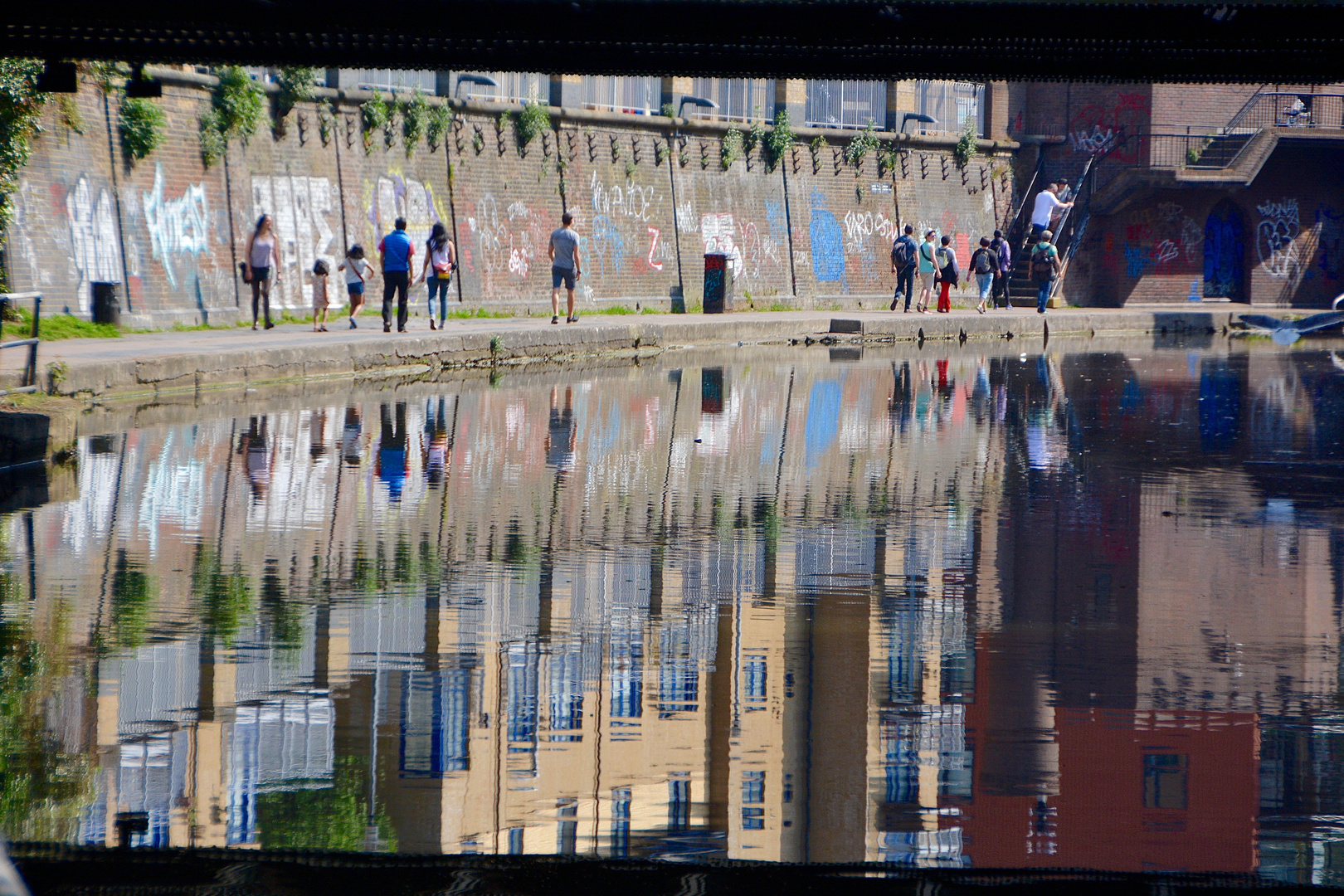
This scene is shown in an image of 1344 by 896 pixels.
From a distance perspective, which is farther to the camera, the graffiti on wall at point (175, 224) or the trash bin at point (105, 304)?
the graffiti on wall at point (175, 224)

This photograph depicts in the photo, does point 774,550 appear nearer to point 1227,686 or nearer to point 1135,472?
point 1227,686

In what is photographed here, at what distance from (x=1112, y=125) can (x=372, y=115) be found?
2411 cm

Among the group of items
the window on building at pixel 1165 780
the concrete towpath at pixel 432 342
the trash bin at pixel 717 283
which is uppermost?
the trash bin at pixel 717 283

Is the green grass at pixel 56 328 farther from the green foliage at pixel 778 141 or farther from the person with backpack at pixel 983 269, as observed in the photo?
the green foliage at pixel 778 141

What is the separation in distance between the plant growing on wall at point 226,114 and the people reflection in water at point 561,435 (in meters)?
8.77

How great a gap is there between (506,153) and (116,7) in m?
24.0

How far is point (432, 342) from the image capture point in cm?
2098

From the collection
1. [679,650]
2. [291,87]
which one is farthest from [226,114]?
[679,650]

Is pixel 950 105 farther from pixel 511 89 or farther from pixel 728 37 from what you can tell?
pixel 728 37

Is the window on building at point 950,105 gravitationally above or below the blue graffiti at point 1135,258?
above

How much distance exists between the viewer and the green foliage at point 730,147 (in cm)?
3712

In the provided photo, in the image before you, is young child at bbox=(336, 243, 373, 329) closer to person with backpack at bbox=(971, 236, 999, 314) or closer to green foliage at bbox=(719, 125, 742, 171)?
green foliage at bbox=(719, 125, 742, 171)

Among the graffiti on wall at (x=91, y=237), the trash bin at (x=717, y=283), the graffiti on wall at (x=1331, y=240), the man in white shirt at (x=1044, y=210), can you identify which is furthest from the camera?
the graffiti on wall at (x=1331, y=240)

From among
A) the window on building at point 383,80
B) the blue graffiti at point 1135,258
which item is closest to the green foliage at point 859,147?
the blue graffiti at point 1135,258
